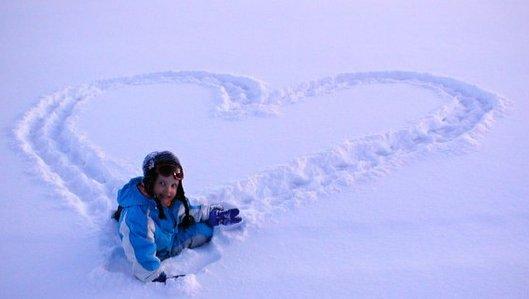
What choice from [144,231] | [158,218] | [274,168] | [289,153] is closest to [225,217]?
[158,218]

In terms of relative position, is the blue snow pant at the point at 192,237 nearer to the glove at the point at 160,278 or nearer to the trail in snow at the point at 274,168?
the trail in snow at the point at 274,168

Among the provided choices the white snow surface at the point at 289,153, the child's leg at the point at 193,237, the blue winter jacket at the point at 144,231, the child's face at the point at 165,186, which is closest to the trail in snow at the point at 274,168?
the white snow surface at the point at 289,153

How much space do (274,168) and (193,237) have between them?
3.40ft

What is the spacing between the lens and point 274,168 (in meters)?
3.62

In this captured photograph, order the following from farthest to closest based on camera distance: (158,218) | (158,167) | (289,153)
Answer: (289,153), (158,218), (158,167)

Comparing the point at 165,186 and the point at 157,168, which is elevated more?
the point at 157,168

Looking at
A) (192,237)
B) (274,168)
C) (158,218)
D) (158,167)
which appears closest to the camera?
(158,167)

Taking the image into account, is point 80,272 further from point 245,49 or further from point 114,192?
point 245,49

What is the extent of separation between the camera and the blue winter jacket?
2430 mm

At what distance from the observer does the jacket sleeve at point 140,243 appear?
2.42 m

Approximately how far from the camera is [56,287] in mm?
2451

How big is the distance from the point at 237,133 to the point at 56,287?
2.22m

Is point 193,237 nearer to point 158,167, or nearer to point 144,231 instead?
point 144,231

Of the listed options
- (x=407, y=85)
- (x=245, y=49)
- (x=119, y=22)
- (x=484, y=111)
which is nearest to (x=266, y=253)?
(x=484, y=111)
